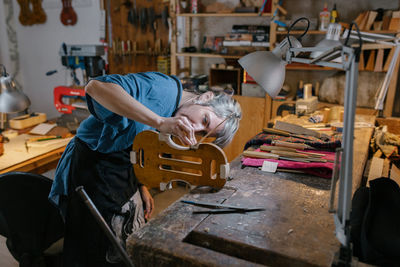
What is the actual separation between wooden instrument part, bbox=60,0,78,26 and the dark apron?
3336 millimetres

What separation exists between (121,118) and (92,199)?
447mm

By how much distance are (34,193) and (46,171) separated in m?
1.02

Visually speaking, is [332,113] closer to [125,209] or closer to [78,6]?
[125,209]

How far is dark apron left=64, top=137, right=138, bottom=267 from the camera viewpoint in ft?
4.90

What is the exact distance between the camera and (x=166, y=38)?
13.2 ft

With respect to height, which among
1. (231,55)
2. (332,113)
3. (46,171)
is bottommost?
(46,171)

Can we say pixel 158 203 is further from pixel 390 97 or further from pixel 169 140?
pixel 390 97

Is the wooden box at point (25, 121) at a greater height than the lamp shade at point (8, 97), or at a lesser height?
lesser

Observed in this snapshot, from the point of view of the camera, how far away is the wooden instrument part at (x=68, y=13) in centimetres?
427

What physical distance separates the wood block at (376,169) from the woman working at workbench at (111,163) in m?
0.79

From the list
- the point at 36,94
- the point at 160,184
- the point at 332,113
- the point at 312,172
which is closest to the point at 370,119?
the point at 332,113

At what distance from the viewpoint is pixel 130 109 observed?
1.19 meters

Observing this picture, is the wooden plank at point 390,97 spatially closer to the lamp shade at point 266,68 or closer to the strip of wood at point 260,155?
the strip of wood at point 260,155

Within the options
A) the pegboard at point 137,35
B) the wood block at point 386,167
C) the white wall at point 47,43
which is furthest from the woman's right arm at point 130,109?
the white wall at point 47,43
